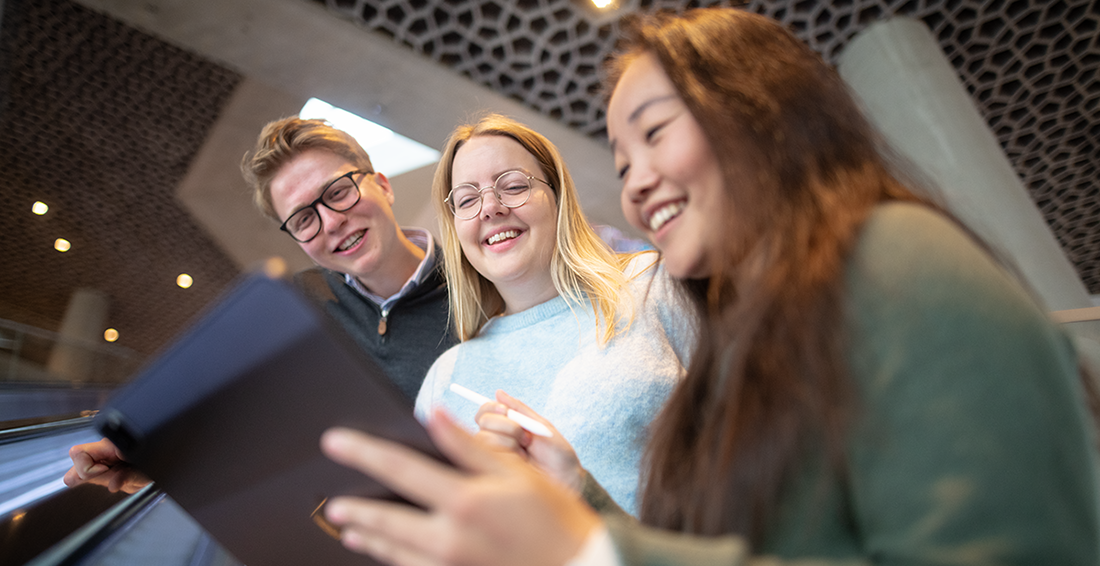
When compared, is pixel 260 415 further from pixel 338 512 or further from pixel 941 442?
pixel 941 442

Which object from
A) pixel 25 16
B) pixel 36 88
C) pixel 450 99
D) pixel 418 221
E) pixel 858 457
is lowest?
pixel 858 457

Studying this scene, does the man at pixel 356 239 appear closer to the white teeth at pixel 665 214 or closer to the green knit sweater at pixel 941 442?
the white teeth at pixel 665 214

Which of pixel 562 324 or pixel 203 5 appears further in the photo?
pixel 203 5

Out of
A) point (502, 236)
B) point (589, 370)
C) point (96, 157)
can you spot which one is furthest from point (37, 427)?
point (96, 157)

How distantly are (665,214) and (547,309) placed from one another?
77 cm

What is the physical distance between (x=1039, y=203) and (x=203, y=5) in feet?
25.8

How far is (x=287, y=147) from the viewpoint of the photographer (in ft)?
6.57

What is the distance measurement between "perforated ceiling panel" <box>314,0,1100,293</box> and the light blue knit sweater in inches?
109

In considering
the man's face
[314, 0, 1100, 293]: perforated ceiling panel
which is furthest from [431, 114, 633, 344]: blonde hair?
[314, 0, 1100, 293]: perforated ceiling panel

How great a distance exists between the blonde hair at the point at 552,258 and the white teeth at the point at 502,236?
0.37 ft

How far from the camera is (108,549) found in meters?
1.56

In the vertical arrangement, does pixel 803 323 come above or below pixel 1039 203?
above

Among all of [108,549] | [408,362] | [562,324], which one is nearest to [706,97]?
[562,324]

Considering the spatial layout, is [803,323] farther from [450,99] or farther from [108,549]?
[450,99]
